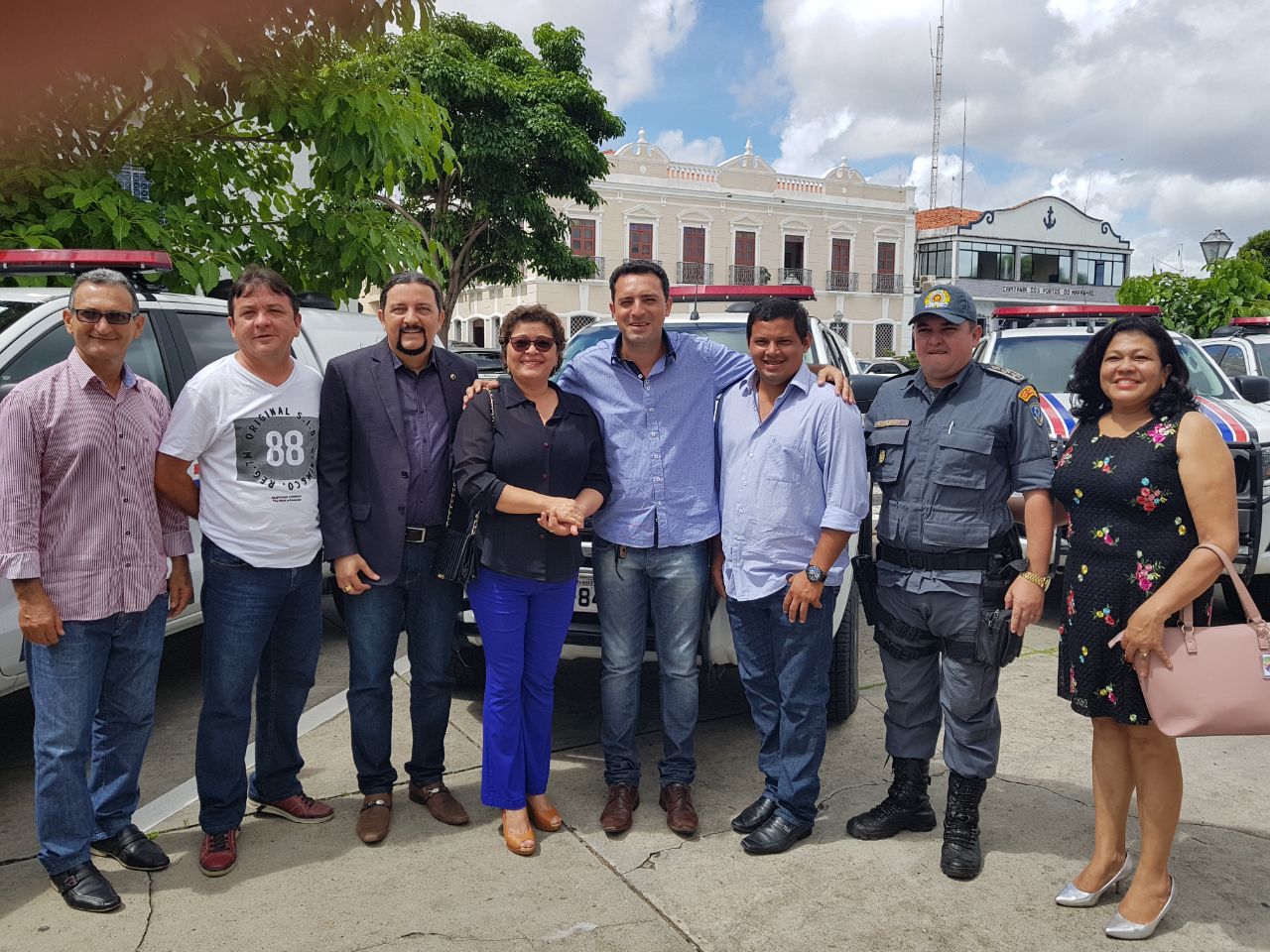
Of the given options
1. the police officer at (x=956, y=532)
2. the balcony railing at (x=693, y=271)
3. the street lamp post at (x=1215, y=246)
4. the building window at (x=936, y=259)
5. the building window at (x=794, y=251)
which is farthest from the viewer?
the building window at (x=936, y=259)

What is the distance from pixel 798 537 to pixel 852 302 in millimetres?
40109

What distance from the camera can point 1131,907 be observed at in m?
2.78

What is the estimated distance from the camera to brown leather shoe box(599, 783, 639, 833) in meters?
3.41

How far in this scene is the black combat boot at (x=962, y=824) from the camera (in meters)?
3.14

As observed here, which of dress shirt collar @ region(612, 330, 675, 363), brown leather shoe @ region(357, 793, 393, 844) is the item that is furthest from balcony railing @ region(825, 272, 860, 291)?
brown leather shoe @ region(357, 793, 393, 844)

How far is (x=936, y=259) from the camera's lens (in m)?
43.6

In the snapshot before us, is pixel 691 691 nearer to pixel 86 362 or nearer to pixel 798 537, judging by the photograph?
pixel 798 537

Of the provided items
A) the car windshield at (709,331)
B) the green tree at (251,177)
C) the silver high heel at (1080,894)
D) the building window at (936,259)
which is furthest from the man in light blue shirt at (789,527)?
the building window at (936,259)

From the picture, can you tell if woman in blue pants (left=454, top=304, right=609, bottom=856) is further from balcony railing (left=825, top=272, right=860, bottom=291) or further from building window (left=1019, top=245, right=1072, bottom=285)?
building window (left=1019, top=245, right=1072, bottom=285)

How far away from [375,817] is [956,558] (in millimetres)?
2144

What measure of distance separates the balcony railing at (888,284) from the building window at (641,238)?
421 inches

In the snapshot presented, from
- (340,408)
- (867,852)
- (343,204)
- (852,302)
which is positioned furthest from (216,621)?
(852,302)

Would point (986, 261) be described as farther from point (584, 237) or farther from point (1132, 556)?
point (1132, 556)

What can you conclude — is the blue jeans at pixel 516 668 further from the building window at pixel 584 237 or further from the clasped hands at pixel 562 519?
the building window at pixel 584 237
